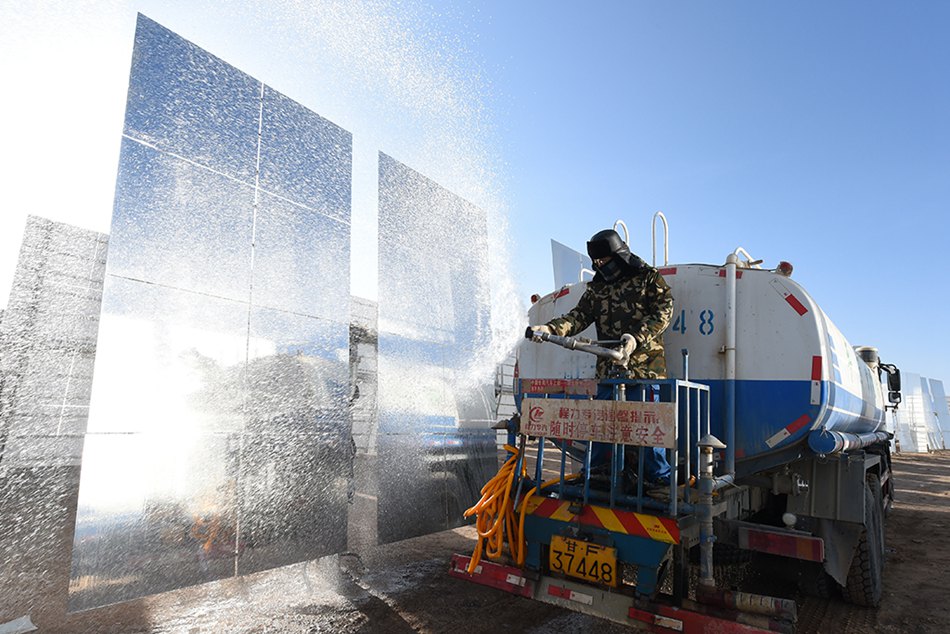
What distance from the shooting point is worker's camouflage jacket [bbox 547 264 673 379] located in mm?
3887

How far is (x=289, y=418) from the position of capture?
17.1 feet

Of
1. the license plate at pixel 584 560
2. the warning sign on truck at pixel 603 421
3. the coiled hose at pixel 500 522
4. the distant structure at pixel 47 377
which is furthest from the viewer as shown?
the distant structure at pixel 47 377

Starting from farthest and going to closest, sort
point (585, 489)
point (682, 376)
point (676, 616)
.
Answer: point (682, 376)
point (585, 489)
point (676, 616)

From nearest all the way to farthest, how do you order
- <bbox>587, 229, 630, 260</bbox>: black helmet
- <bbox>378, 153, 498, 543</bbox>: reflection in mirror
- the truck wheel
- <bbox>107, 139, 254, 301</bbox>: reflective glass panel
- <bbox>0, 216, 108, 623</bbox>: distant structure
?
<bbox>587, 229, 630, 260</bbox>: black helmet, <bbox>107, 139, 254, 301</bbox>: reflective glass panel, the truck wheel, <bbox>378, 153, 498, 543</bbox>: reflection in mirror, <bbox>0, 216, 108, 623</bbox>: distant structure

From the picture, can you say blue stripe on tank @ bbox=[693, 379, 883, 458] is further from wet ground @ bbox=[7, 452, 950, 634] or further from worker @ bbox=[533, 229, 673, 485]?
wet ground @ bbox=[7, 452, 950, 634]

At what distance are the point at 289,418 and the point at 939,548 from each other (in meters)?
8.26

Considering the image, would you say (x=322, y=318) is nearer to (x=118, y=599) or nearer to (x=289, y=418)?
(x=289, y=418)

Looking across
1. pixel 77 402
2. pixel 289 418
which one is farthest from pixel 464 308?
pixel 77 402

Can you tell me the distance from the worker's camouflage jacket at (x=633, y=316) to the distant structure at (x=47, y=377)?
5.64 metres

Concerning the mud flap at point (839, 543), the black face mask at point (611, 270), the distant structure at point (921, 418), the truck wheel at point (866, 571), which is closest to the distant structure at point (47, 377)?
the black face mask at point (611, 270)

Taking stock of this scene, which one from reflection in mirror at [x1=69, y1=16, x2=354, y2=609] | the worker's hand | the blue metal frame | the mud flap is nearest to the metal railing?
the blue metal frame

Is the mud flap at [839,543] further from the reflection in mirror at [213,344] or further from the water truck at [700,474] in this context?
the reflection in mirror at [213,344]

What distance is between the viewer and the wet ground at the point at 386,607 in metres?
3.83

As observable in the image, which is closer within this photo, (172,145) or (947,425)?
(172,145)
